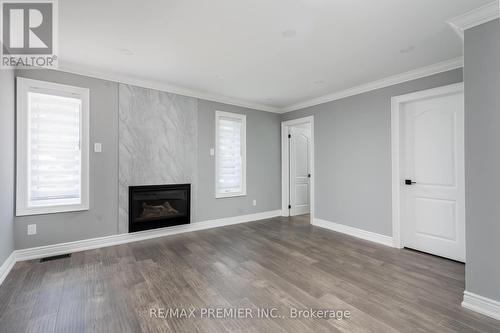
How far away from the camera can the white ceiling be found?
1.96 meters

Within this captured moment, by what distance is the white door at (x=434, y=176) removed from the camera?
290 cm

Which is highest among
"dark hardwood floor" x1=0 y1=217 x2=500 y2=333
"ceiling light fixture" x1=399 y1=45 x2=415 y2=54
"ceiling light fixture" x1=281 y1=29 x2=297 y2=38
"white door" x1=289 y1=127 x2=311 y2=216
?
"ceiling light fixture" x1=281 y1=29 x2=297 y2=38

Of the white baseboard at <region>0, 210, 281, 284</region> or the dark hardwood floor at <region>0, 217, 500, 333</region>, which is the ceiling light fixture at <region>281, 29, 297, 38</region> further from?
the white baseboard at <region>0, 210, 281, 284</region>

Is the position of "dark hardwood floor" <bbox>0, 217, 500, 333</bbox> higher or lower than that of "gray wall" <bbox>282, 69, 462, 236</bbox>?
lower

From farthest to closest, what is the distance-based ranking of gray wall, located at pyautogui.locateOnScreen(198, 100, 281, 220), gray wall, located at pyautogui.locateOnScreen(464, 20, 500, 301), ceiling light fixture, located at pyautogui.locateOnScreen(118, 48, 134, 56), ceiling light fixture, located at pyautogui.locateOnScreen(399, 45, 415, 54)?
gray wall, located at pyautogui.locateOnScreen(198, 100, 281, 220) → ceiling light fixture, located at pyautogui.locateOnScreen(118, 48, 134, 56) → ceiling light fixture, located at pyautogui.locateOnScreen(399, 45, 415, 54) → gray wall, located at pyautogui.locateOnScreen(464, 20, 500, 301)

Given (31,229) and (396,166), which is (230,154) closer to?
(396,166)

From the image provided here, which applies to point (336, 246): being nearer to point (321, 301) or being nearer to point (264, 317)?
point (321, 301)

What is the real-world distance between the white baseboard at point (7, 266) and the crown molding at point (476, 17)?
202 inches

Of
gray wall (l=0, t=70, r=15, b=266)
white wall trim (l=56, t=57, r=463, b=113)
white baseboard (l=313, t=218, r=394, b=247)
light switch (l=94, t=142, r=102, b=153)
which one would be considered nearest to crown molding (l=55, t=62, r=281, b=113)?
white wall trim (l=56, t=57, r=463, b=113)

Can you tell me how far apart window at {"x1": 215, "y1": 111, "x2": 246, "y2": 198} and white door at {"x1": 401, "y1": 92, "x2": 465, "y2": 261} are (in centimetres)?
292

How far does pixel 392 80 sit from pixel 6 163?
518 centimetres

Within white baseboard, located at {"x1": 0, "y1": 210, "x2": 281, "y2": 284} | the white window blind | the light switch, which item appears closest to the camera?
white baseboard, located at {"x1": 0, "y1": 210, "x2": 281, "y2": 284}

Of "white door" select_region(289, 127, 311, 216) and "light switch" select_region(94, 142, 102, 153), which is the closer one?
"light switch" select_region(94, 142, 102, 153)

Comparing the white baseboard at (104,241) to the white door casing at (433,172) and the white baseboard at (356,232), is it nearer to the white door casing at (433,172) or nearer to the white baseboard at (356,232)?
the white baseboard at (356,232)
